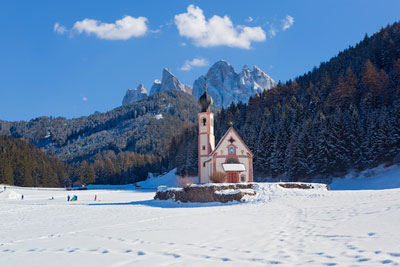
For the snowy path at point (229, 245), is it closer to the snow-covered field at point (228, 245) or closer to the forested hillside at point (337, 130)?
the snow-covered field at point (228, 245)

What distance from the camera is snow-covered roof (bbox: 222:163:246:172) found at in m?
38.6

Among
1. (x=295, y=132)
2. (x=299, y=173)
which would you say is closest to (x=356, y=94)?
(x=295, y=132)

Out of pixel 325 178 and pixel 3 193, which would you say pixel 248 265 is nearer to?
pixel 325 178

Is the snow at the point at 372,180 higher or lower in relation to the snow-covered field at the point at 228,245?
higher

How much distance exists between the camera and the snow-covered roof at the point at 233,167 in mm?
38625

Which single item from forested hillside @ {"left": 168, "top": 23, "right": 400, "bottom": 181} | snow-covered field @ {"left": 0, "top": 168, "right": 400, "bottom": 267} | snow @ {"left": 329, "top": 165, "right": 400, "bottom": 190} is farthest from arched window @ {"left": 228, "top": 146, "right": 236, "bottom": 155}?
snow-covered field @ {"left": 0, "top": 168, "right": 400, "bottom": 267}

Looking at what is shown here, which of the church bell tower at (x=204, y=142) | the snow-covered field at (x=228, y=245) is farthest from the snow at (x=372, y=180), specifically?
the snow-covered field at (x=228, y=245)

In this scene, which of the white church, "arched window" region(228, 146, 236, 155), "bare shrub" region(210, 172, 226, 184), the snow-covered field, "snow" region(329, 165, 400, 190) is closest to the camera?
the snow-covered field

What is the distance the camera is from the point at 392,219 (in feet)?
35.7

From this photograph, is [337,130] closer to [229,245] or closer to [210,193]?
[210,193]

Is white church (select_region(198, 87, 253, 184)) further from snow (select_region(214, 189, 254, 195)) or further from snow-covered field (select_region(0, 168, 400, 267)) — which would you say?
snow-covered field (select_region(0, 168, 400, 267))

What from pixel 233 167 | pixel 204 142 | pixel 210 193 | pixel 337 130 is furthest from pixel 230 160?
pixel 337 130

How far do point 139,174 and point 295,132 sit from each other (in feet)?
257

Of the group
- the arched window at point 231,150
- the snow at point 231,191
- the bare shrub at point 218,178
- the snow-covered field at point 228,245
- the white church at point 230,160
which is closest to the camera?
the snow-covered field at point 228,245
